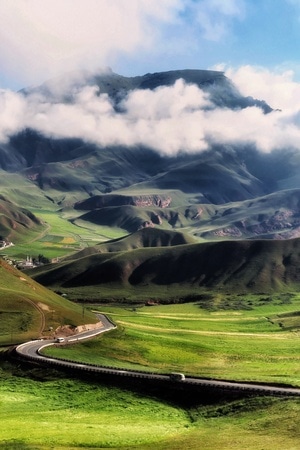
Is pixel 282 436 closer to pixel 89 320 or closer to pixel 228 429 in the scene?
pixel 228 429

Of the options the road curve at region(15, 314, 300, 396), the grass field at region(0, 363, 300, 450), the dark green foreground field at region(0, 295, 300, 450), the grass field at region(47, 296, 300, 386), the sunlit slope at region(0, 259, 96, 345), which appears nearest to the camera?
the grass field at region(0, 363, 300, 450)

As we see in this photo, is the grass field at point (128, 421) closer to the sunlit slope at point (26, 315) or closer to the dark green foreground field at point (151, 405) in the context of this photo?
the dark green foreground field at point (151, 405)

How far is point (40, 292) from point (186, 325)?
50.4 m

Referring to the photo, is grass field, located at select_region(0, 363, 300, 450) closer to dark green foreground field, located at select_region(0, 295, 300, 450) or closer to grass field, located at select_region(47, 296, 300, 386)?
dark green foreground field, located at select_region(0, 295, 300, 450)

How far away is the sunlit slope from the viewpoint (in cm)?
13038

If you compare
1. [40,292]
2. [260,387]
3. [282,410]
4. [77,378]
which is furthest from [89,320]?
[282,410]

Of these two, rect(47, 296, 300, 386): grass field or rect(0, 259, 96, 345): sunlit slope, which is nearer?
rect(47, 296, 300, 386): grass field

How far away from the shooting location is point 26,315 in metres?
138

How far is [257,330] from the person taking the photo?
175 meters

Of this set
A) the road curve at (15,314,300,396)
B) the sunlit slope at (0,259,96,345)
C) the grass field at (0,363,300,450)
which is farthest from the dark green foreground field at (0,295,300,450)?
the sunlit slope at (0,259,96,345)

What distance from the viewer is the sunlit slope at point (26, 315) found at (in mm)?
130375

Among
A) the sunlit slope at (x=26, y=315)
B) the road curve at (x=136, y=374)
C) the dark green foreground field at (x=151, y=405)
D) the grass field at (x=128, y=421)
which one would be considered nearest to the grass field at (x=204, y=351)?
the dark green foreground field at (x=151, y=405)

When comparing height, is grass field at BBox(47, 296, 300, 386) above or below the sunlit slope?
below

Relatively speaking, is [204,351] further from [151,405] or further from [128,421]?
[128,421]
